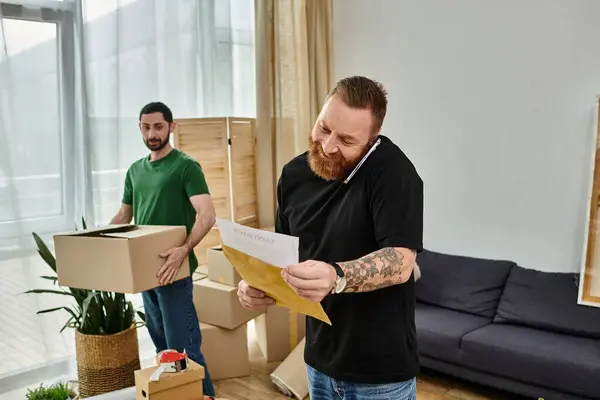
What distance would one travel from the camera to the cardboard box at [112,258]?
6.98 feet

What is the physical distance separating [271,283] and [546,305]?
2361 millimetres

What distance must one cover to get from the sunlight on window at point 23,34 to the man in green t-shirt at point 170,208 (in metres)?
0.79

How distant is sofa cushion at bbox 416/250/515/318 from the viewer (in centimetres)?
322

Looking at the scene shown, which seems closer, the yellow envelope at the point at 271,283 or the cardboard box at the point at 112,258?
the yellow envelope at the point at 271,283

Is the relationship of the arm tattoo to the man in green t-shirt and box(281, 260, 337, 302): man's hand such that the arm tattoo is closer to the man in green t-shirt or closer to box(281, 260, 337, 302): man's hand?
box(281, 260, 337, 302): man's hand

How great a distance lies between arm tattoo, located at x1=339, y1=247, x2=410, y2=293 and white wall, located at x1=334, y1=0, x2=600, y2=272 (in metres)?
2.42

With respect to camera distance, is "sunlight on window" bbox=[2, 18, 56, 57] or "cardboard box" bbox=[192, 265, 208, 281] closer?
"sunlight on window" bbox=[2, 18, 56, 57]

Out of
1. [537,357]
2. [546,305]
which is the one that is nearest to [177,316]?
[537,357]

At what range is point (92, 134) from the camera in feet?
10.1

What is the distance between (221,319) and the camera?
3.04 m

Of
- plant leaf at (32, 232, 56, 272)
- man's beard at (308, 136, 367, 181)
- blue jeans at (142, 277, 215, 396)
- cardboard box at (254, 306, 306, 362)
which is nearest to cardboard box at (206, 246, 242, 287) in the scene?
cardboard box at (254, 306, 306, 362)

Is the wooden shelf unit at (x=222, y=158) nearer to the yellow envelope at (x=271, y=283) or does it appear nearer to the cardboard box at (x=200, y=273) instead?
the cardboard box at (x=200, y=273)

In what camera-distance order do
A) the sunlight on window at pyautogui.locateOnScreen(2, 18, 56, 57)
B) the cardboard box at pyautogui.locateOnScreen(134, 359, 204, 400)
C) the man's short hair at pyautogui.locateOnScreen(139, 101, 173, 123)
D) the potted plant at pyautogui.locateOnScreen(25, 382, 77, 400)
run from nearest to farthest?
the cardboard box at pyautogui.locateOnScreen(134, 359, 204, 400), the potted plant at pyautogui.locateOnScreen(25, 382, 77, 400), the man's short hair at pyautogui.locateOnScreen(139, 101, 173, 123), the sunlight on window at pyautogui.locateOnScreen(2, 18, 56, 57)

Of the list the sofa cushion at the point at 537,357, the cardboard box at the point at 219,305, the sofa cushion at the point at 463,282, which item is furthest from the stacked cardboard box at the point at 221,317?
the sofa cushion at the point at 537,357
